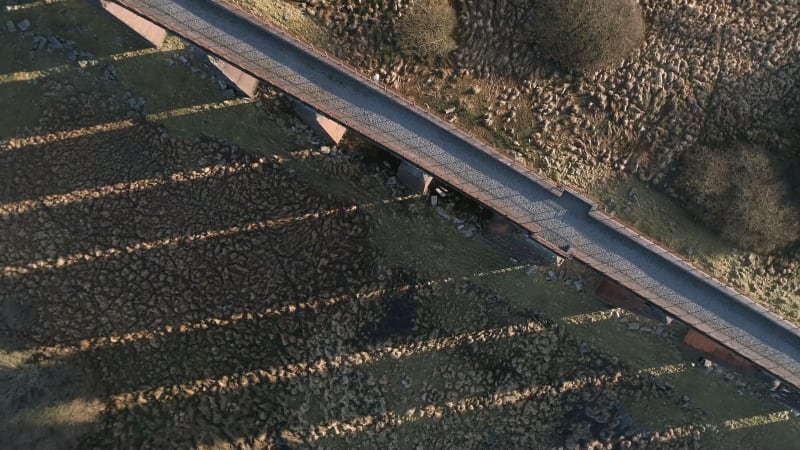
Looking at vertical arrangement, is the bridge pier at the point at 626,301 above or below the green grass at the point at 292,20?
below

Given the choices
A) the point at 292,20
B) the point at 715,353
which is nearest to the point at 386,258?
the point at 292,20

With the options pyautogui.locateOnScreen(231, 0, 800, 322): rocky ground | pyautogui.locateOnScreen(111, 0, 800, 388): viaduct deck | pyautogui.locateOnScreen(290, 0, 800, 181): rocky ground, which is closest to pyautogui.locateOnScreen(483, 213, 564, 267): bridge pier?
pyautogui.locateOnScreen(111, 0, 800, 388): viaduct deck

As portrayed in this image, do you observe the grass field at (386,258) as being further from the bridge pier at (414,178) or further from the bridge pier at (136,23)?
the bridge pier at (414,178)

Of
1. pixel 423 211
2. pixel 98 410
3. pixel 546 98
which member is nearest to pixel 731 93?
pixel 546 98

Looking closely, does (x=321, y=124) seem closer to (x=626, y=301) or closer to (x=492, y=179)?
(x=492, y=179)

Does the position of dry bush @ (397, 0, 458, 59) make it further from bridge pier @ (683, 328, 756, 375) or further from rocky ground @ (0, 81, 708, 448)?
bridge pier @ (683, 328, 756, 375)

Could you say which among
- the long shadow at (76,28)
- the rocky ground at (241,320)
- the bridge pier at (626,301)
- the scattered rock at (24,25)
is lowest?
the rocky ground at (241,320)

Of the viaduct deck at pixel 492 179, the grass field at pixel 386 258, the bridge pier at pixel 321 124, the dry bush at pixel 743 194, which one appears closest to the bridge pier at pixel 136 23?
the grass field at pixel 386 258
